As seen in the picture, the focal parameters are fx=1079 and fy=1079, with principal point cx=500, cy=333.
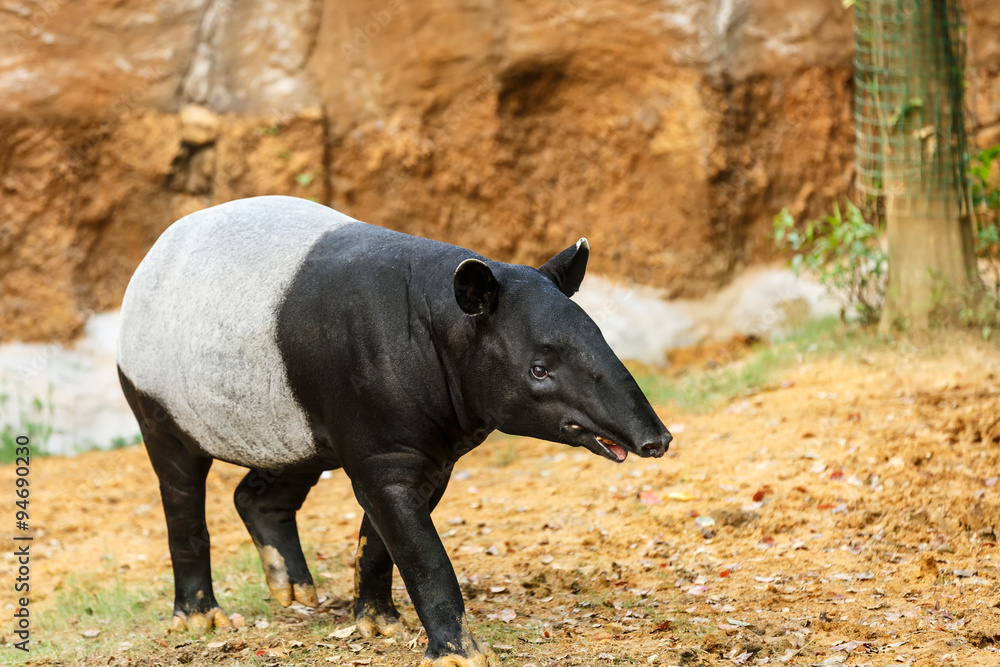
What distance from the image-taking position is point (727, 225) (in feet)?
33.7

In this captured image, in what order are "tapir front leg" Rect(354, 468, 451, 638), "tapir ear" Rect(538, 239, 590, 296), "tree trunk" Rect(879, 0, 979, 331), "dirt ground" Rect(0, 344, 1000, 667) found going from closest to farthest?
1. "tapir ear" Rect(538, 239, 590, 296)
2. "dirt ground" Rect(0, 344, 1000, 667)
3. "tapir front leg" Rect(354, 468, 451, 638)
4. "tree trunk" Rect(879, 0, 979, 331)

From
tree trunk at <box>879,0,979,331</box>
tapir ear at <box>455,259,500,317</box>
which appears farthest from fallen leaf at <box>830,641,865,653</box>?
tree trunk at <box>879,0,979,331</box>

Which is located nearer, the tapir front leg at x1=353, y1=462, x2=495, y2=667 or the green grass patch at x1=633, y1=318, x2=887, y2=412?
the tapir front leg at x1=353, y1=462, x2=495, y2=667

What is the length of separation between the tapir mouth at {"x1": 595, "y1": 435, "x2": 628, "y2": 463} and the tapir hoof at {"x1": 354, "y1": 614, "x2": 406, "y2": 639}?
159cm

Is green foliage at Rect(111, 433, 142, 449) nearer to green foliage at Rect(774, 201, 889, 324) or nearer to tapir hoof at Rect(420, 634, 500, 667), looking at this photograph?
green foliage at Rect(774, 201, 889, 324)

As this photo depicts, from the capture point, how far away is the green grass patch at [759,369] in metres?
8.10

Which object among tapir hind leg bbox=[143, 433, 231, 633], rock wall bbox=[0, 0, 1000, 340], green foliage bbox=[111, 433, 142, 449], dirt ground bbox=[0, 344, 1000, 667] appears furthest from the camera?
rock wall bbox=[0, 0, 1000, 340]

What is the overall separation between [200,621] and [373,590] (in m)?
0.89

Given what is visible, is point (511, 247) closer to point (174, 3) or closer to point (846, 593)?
point (174, 3)

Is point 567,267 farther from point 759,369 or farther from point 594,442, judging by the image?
point 759,369

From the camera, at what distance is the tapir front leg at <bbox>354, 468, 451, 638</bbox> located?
15.1ft

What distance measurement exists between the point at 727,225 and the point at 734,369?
1.97m

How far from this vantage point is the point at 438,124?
10016 millimetres

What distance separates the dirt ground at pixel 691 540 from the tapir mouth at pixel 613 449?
1078 mm
